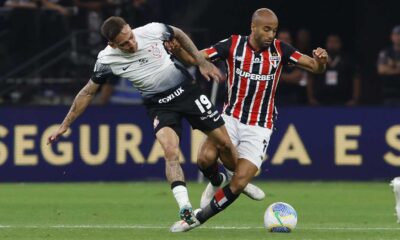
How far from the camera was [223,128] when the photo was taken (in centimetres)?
1183

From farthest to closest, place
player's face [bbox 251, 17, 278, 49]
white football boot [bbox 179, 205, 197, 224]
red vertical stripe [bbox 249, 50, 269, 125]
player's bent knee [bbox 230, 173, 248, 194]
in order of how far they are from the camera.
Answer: red vertical stripe [bbox 249, 50, 269, 125] < player's face [bbox 251, 17, 278, 49] < player's bent knee [bbox 230, 173, 248, 194] < white football boot [bbox 179, 205, 197, 224]

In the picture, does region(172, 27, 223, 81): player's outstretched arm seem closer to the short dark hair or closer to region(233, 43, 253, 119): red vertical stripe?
region(233, 43, 253, 119): red vertical stripe

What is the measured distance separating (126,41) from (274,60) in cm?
159

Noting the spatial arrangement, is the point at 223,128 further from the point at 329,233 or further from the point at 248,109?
the point at 329,233

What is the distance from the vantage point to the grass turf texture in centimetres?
1119

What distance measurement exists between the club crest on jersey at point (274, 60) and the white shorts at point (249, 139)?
2.08 feet

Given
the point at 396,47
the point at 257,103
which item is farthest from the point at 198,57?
the point at 396,47

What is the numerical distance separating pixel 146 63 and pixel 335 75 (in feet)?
24.0

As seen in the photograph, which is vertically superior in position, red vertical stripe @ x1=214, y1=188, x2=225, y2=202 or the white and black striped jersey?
the white and black striped jersey

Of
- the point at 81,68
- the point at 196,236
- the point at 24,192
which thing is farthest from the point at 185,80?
the point at 81,68

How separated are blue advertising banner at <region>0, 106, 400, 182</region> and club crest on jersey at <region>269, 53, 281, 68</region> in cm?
612

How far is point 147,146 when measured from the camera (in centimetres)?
1825

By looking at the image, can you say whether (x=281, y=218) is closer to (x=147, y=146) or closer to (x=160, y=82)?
(x=160, y=82)

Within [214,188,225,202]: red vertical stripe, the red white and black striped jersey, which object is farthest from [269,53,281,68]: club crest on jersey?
[214,188,225,202]: red vertical stripe
